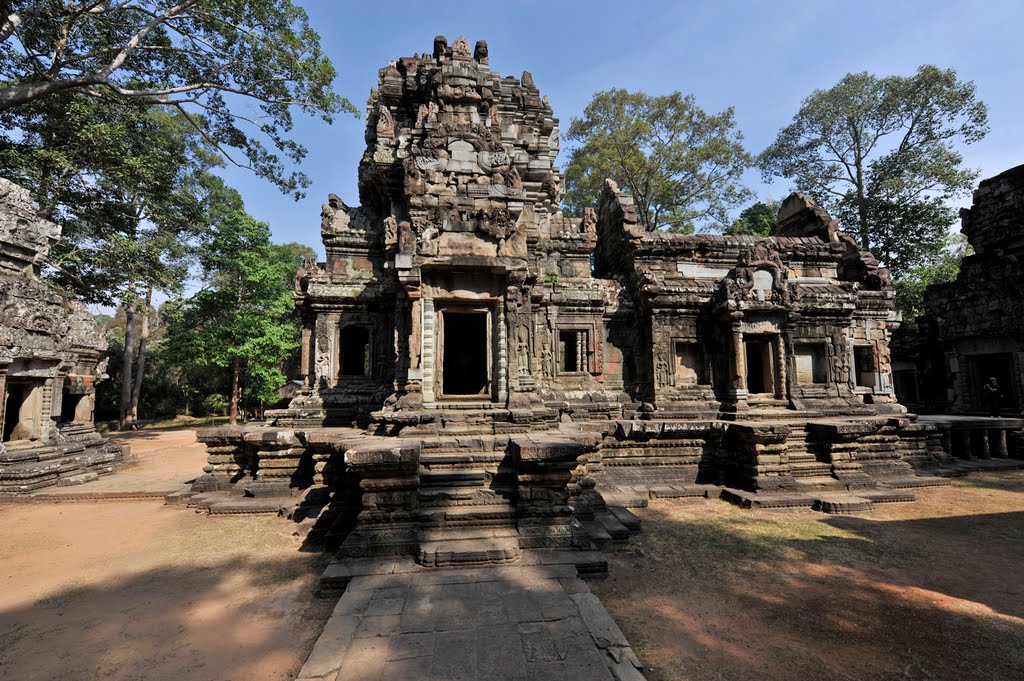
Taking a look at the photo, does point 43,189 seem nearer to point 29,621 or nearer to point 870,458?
point 29,621

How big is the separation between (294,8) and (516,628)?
1578 centimetres

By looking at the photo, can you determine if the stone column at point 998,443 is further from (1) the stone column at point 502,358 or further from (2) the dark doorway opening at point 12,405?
(2) the dark doorway opening at point 12,405

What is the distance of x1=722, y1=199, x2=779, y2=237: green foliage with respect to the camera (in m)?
25.5

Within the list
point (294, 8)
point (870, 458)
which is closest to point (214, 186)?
point (294, 8)

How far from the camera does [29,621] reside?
426 cm

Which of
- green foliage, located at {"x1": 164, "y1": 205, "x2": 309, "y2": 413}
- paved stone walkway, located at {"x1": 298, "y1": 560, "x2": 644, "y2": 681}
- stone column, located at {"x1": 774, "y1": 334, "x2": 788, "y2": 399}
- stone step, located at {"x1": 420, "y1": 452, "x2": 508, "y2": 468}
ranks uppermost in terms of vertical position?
green foliage, located at {"x1": 164, "y1": 205, "x2": 309, "y2": 413}

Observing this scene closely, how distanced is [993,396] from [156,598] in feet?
69.0

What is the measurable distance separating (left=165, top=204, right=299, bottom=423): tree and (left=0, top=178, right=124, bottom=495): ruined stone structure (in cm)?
713

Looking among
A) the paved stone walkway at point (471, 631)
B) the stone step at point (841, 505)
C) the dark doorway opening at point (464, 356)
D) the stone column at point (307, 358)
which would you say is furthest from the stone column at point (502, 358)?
the stone step at point (841, 505)

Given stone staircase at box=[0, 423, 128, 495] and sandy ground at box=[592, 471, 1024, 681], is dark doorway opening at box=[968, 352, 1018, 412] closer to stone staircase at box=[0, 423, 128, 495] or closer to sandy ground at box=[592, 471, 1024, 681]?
sandy ground at box=[592, 471, 1024, 681]

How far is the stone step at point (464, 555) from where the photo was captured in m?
4.71

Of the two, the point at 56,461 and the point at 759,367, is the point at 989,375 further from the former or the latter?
the point at 56,461

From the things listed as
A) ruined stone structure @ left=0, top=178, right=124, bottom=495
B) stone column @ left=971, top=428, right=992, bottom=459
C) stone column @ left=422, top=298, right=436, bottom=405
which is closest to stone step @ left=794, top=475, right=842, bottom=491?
stone column @ left=971, top=428, right=992, bottom=459

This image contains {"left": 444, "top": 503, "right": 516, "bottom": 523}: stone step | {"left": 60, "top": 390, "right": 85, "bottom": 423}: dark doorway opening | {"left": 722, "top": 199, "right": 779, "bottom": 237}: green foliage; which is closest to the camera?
{"left": 444, "top": 503, "right": 516, "bottom": 523}: stone step
